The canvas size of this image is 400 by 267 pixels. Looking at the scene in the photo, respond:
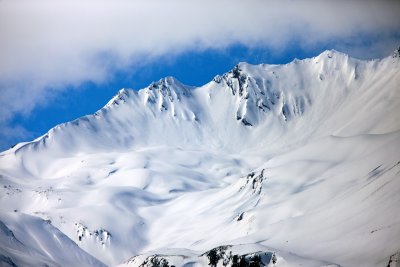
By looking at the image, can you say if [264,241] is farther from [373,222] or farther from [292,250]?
[373,222]

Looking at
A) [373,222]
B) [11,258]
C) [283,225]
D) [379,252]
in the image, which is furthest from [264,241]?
[11,258]

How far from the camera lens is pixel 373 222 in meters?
148

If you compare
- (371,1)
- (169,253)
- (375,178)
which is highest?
(375,178)

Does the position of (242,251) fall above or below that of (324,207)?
below

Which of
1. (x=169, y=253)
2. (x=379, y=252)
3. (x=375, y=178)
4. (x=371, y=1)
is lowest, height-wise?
(x=379, y=252)

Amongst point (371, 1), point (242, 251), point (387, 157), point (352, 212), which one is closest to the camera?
point (371, 1)

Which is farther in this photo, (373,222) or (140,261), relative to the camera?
(140,261)

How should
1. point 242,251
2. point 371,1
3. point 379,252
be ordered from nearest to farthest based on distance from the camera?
point 371,1
point 379,252
point 242,251

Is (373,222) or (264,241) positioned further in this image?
(264,241)

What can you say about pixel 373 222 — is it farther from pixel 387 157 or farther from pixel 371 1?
pixel 371 1

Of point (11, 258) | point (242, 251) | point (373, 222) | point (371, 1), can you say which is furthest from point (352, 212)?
point (11, 258)

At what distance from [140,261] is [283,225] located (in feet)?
149

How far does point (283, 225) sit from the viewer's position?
181250 millimetres

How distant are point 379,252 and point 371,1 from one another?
192 feet
